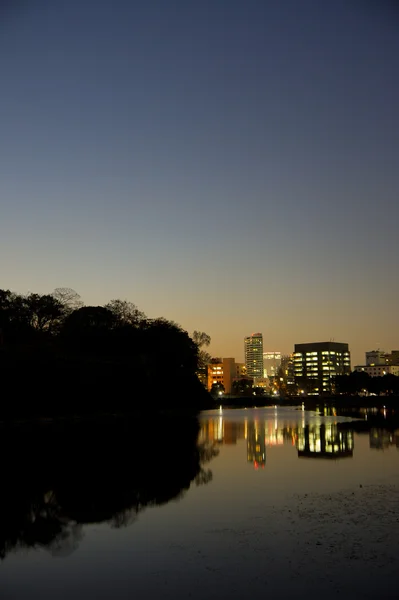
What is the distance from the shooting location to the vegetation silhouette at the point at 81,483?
1791 cm

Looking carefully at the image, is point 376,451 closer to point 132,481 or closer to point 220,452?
point 220,452

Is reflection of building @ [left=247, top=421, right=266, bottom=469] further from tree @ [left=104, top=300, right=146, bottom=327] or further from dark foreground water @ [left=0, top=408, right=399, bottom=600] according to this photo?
tree @ [left=104, top=300, right=146, bottom=327]

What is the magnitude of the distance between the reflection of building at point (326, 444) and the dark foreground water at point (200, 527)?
104cm

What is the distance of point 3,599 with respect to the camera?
475 inches

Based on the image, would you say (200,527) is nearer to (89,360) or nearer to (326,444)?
(326,444)

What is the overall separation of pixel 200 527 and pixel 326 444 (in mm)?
26158

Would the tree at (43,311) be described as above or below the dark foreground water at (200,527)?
above

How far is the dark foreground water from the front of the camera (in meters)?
12.7

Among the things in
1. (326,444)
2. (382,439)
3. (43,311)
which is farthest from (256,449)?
(43,311)

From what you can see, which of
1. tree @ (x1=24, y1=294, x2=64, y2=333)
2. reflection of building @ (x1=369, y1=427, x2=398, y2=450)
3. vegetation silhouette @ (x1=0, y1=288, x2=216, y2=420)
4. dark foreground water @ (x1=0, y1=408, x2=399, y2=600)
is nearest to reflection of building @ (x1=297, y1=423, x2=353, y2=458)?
dark foreground water @ (x1=0, y1=408, x2=399, y2=600)

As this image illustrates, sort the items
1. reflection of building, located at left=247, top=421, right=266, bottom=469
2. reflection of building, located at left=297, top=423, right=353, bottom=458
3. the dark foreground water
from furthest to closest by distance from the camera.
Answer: reflection of building, located at left=297, top=423, right=353, bottom=458, reflection of building, located at left=247, top=421, right=266, bottom=469, the dark foreground water

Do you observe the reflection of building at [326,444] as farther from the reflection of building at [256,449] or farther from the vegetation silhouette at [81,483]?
the vegetation silhouette at [81,483]

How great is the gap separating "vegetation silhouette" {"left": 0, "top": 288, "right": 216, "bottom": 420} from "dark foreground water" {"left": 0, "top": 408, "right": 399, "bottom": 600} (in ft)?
182

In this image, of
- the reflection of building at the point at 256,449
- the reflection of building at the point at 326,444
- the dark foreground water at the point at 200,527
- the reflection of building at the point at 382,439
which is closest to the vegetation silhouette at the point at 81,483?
the dark foreground water at the point at 200,527
